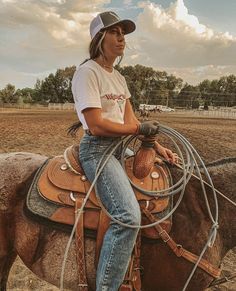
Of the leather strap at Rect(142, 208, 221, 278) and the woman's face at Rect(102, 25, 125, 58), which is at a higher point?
the woman's face at Rect(102, 25, 125, 58)

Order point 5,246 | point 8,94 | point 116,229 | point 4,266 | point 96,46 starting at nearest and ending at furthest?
point 116,229
point 96,46
point 5,246
point 4,266
point 8,94

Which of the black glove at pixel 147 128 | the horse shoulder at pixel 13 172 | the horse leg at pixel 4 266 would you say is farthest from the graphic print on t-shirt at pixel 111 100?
the horse leg at pixel 4 266

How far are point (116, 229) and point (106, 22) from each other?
1.62 m

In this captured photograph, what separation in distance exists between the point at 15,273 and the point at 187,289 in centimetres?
317

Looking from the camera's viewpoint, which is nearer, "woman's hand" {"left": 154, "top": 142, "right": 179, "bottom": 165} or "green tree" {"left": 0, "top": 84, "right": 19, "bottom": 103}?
"woman's hand" {"left": 154, "top": 142, "right": 179, "bottom": 165}

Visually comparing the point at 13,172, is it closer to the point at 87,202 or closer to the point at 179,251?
the point at 87,202

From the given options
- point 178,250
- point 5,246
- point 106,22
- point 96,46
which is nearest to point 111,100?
point 96,46

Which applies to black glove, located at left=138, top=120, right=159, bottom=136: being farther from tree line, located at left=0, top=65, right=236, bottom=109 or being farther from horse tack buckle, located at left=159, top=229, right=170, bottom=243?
tree line, located at left=0, top=65, right=236, bottom=109

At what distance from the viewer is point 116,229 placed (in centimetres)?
284

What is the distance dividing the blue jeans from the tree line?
9083 cm

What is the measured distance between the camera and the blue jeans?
9.27 feet

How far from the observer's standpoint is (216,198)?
3055 millimetres

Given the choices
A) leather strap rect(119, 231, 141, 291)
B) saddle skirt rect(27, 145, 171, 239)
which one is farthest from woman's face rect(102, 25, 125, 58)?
leather strap rect(119, 231, 141, 291)

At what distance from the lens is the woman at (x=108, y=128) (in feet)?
9.31
